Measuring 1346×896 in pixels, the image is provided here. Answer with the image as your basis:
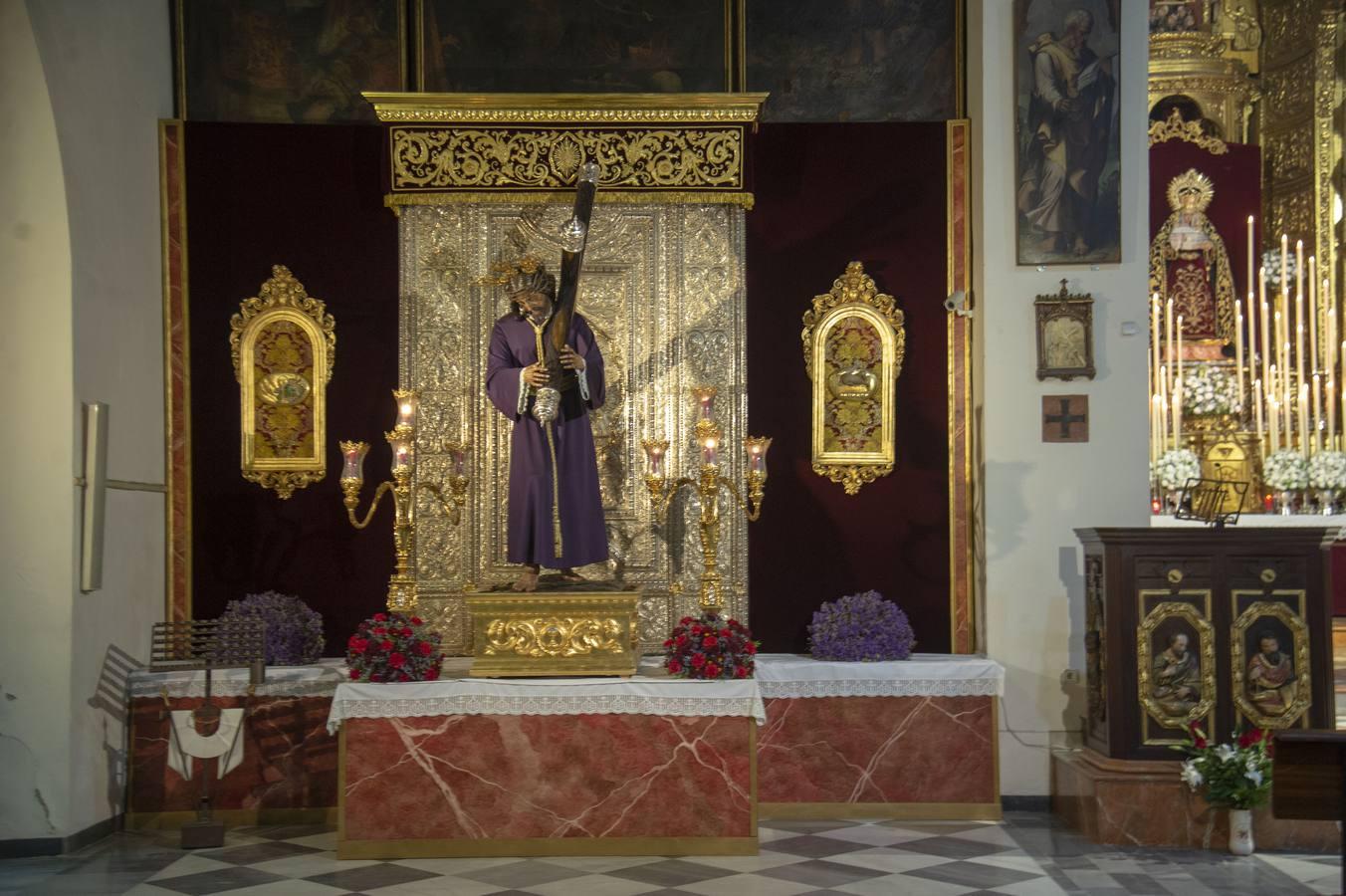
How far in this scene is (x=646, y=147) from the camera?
891 centimetres

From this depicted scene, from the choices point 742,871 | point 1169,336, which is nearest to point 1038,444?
point 742,871

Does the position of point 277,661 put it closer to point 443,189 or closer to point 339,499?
point 339,499

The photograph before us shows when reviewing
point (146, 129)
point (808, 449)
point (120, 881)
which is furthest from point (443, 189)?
point (120, 881)

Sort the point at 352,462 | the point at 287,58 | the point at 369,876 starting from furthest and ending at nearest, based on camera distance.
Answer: the point at 287,58 → the point at 352,462 → the point at 369,876

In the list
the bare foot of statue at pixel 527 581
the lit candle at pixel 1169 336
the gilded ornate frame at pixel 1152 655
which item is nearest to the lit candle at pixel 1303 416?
the lit candle at pixel 1169 336

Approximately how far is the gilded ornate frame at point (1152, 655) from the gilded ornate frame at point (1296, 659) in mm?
110

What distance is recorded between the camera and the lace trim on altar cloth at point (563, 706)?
294 inches

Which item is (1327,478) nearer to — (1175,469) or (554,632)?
(1175,469)

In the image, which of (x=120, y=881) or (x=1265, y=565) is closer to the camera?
(x=120, y=881)


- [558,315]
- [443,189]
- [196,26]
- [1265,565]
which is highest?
[196,26]

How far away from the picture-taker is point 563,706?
7.52m

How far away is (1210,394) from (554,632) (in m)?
6.92

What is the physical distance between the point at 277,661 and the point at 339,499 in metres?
1.05

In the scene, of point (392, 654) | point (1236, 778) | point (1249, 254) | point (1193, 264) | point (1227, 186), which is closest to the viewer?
point (1236, 778)
